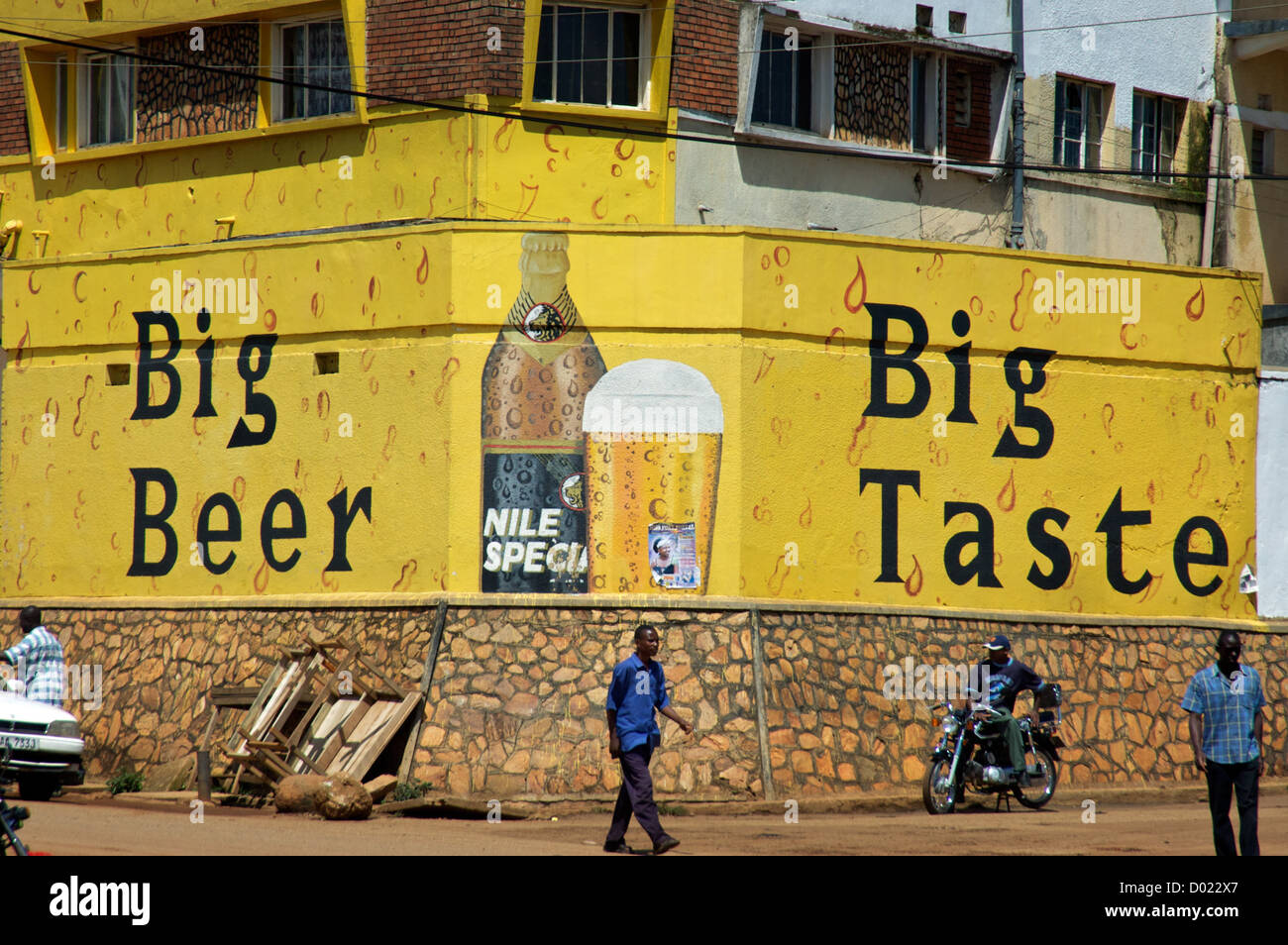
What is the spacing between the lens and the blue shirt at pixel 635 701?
1388cm

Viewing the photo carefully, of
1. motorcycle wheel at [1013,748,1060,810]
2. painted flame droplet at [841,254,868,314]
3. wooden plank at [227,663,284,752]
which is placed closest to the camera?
motorcycle wheel at [1013,748,1060,810]

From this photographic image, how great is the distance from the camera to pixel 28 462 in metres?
22.4

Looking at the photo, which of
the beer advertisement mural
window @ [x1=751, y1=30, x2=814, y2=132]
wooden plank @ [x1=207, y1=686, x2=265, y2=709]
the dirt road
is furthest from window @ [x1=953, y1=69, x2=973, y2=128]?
wooden plank @ [x1=207, y1=686, x2=265, y2=709]

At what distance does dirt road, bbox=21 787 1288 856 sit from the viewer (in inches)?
560

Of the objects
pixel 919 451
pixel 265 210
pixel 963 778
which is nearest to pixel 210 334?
pixel 265 210

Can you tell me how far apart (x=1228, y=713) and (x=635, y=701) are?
4597 mm

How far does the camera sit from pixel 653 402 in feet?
63.2

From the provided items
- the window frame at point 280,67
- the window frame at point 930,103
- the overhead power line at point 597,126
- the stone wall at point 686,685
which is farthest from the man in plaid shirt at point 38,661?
the window frame at point 930,103

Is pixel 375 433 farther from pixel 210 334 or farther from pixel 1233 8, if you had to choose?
pixel 1233 8

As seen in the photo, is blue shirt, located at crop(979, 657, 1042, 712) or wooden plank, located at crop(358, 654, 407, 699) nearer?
blue shirt, located at crop(979, 657, 1042, 712)

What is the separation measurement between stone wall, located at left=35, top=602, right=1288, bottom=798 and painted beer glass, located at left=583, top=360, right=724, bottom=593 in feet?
1.87

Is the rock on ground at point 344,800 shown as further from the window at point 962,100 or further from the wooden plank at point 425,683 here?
the window at point 962,100

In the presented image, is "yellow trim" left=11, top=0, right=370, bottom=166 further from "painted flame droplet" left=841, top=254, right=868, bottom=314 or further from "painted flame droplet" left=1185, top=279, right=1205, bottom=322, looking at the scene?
"painted flame droplet" left=1185, top=279, right=1205, bottom=322

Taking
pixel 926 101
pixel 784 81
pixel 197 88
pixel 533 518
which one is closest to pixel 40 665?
pixel 533 518
